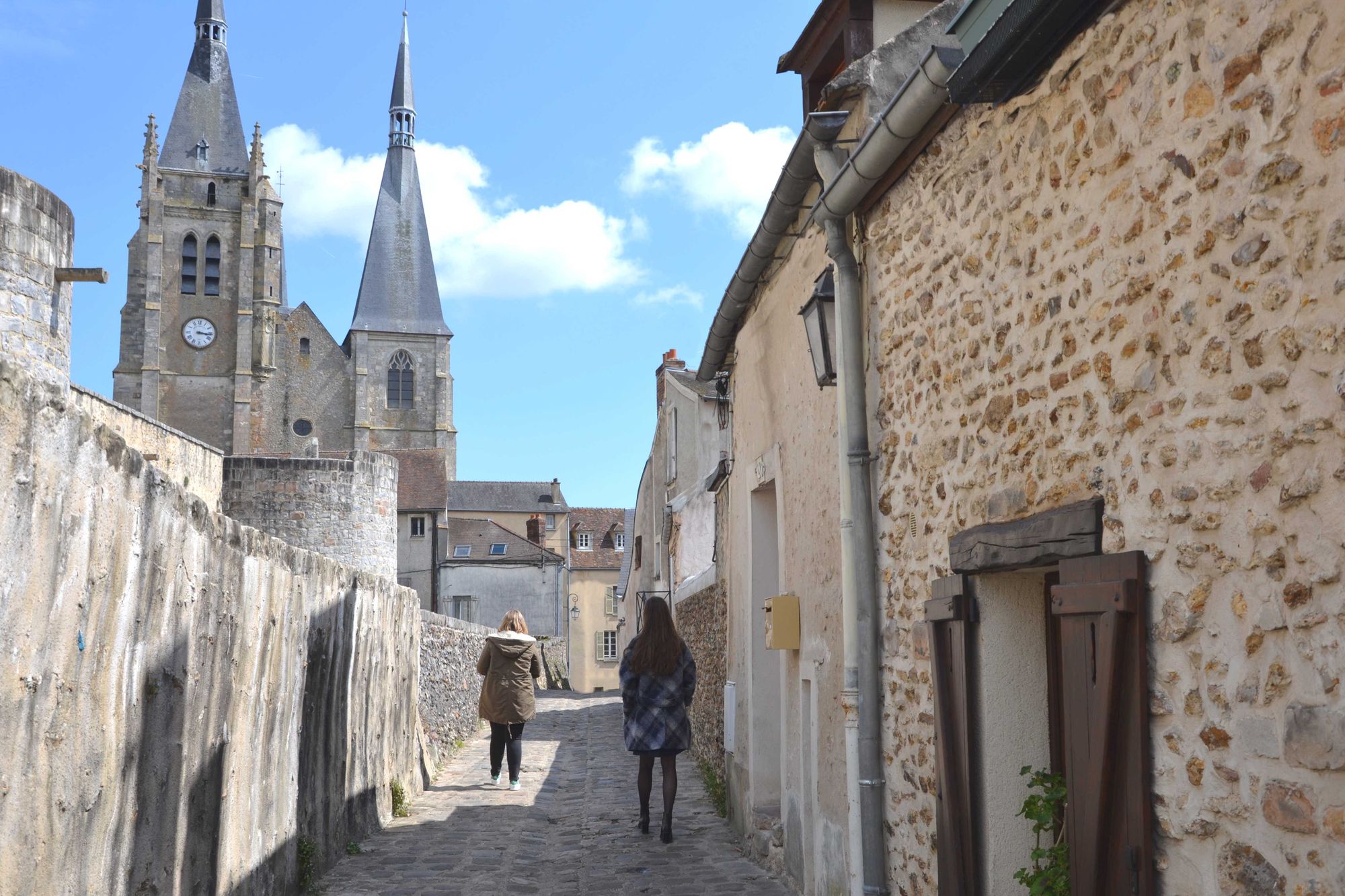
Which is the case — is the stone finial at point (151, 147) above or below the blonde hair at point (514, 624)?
above

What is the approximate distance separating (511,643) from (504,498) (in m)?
49.1

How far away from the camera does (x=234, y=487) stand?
23094 millimetres

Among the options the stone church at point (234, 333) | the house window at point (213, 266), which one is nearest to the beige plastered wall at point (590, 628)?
the stone church at point (234, 333)

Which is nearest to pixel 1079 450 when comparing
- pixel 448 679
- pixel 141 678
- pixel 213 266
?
pixel 141 678

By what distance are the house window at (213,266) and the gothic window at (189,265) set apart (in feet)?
1.77

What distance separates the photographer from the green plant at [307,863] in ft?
21.1

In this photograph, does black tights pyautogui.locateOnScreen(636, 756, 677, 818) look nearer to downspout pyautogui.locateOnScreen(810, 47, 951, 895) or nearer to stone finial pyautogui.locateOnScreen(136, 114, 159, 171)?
downspout pyautogui.locateOnScreen(810, 47, 951, 895)

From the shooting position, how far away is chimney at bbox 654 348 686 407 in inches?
842

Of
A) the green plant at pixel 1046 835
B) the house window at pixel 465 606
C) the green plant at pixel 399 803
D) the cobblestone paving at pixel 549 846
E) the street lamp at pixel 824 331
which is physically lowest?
the cobblestone paving at pixel 549 846

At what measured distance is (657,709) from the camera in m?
8.24

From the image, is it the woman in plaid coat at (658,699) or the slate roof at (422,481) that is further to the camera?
the slate roof at (422,481)

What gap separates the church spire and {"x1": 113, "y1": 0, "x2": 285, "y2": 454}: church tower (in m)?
14.4

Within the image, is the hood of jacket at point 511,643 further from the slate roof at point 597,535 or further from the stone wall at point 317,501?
the slate roof at point 597,535

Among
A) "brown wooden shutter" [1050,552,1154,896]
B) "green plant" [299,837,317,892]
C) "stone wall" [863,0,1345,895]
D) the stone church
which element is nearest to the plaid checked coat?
"green plant" [299,837,317,892]
